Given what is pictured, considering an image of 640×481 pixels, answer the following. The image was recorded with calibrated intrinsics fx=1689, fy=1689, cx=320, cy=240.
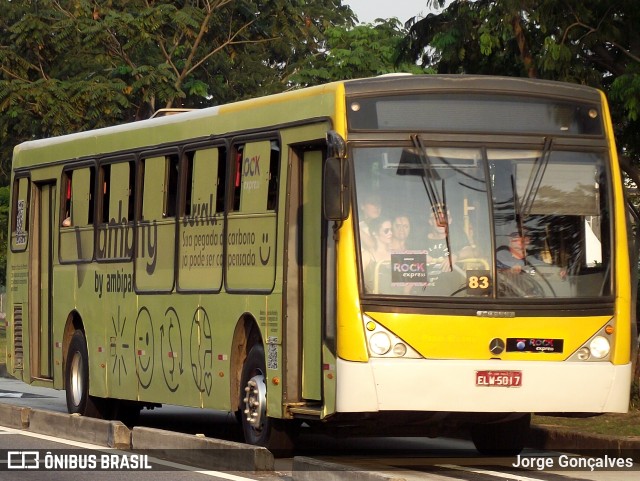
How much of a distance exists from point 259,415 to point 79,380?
528cm

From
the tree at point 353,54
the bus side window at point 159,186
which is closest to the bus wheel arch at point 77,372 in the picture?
the bus side window at point 159,186

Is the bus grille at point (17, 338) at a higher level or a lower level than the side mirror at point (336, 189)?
lower

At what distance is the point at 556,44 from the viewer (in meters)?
21.3

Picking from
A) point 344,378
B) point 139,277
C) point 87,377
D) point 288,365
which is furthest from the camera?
point 87,377

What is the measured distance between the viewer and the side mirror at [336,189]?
13039 mm

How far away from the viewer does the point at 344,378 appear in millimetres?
13023

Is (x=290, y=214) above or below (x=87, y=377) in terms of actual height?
above

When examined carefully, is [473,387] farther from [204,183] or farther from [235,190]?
[204,183]

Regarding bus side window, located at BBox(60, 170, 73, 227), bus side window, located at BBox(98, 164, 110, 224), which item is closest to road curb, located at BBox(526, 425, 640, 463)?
bus side window, located at BBox(98, 164, 110, 224)

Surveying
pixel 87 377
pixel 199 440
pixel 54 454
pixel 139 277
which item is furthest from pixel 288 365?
pixel 87 377

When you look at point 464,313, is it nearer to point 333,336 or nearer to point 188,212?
point 333,336

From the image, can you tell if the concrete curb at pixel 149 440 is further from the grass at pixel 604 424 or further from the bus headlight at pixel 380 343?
the grass at pixel 604 424

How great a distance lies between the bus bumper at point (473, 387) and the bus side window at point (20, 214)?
874cm

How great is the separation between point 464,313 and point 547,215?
1064mm
